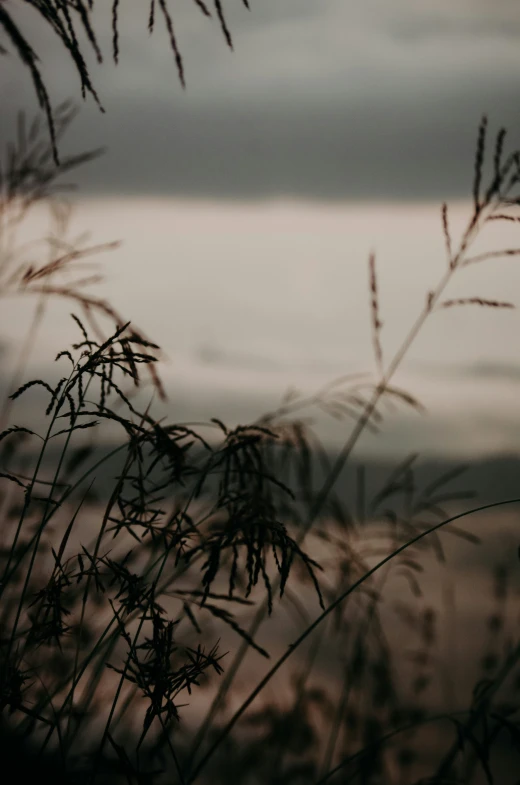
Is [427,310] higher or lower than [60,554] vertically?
higher

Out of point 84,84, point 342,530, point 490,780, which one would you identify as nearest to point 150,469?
point 84,84

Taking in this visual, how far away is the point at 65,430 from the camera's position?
1.64 m

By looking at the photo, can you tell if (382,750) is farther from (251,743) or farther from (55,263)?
(55,263)

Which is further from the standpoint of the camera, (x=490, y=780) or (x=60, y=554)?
(x=490, y=780)

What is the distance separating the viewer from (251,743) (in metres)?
3.66

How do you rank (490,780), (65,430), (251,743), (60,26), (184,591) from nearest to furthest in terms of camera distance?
(60,26) → (65,430) → (490,780) → (184,591) → (251,743)

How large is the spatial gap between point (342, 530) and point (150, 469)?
1.24 metres

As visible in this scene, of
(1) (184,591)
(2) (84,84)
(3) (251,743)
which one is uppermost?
(2) (84,84)

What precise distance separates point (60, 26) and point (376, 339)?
1.28m

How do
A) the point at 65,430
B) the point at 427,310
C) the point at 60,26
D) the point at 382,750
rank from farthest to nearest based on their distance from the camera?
the point at 382,750, the point at 427,310, the point at 65,430, the point at 60,26

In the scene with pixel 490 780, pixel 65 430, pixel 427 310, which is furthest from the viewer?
pixel 427 310

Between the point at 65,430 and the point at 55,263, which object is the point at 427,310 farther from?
the point at 65,430

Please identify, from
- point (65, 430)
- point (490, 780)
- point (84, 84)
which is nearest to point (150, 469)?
point (65, 430)

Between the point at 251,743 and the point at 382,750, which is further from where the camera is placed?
the point at 251,743
